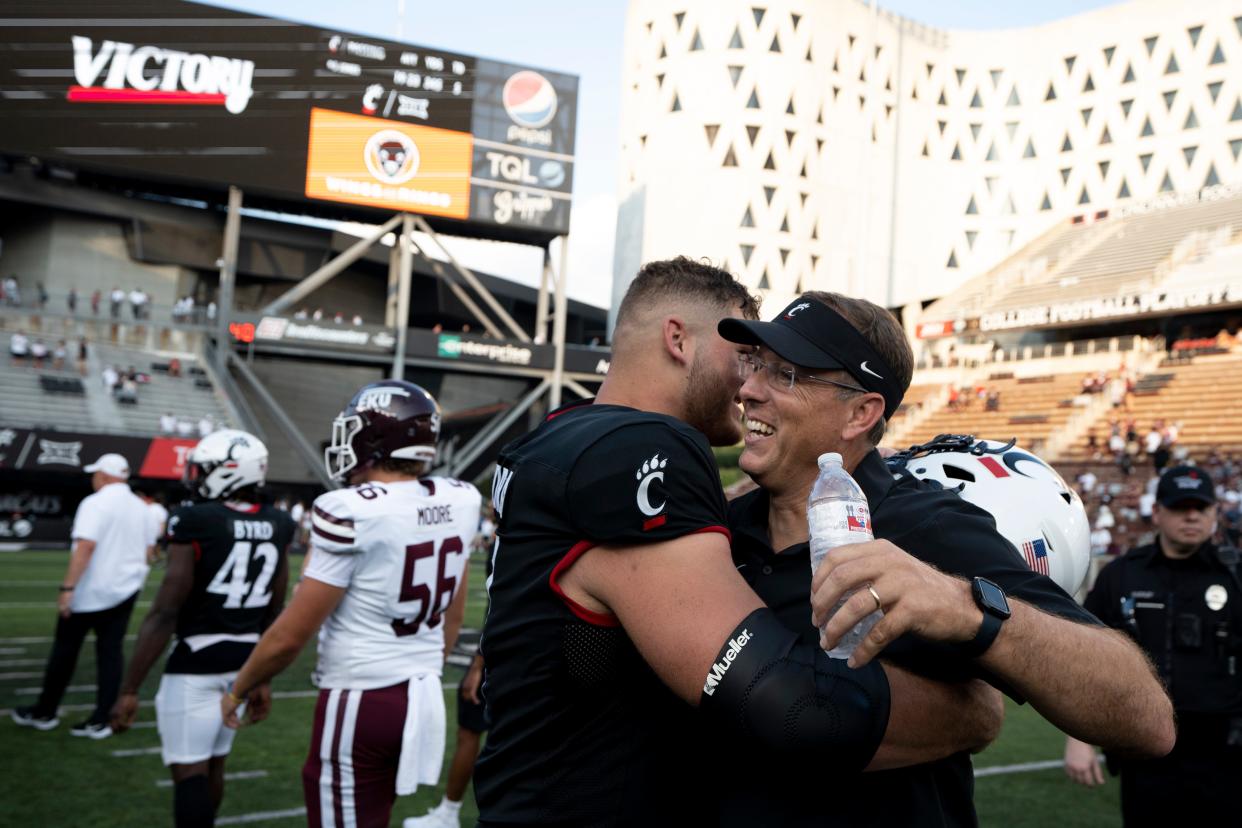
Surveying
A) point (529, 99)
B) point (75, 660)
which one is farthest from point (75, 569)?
point (529, 99)

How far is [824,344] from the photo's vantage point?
7.44 feet

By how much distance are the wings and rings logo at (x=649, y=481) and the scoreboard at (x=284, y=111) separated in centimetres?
3363

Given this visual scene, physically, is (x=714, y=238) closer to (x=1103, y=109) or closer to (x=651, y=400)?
(x=1103, y=109)

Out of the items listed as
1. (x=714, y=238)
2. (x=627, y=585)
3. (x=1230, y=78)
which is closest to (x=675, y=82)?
(x=714, y=238)

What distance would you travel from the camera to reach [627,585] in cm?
198

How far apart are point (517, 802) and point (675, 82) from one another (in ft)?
159

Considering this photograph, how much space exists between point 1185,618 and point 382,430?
13.2 feet

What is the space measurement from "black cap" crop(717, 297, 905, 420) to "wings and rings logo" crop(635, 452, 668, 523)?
44 centimetres

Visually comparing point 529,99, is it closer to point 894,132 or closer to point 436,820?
point 894,132

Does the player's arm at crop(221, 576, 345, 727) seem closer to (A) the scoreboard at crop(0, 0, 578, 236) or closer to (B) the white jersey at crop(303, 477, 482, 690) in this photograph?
(B) the white jersey at crop(303, 477, 482, 690)

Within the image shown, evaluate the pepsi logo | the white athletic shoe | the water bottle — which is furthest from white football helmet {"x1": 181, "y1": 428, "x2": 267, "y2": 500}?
the pepsi logo

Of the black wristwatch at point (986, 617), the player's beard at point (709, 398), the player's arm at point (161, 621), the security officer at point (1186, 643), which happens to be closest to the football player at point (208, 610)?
the player's arm at point (161, 621)

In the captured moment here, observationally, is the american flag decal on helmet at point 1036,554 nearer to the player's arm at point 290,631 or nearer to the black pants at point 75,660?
the player's arm at point 290,631

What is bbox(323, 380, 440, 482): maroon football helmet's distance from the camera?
4234mm
